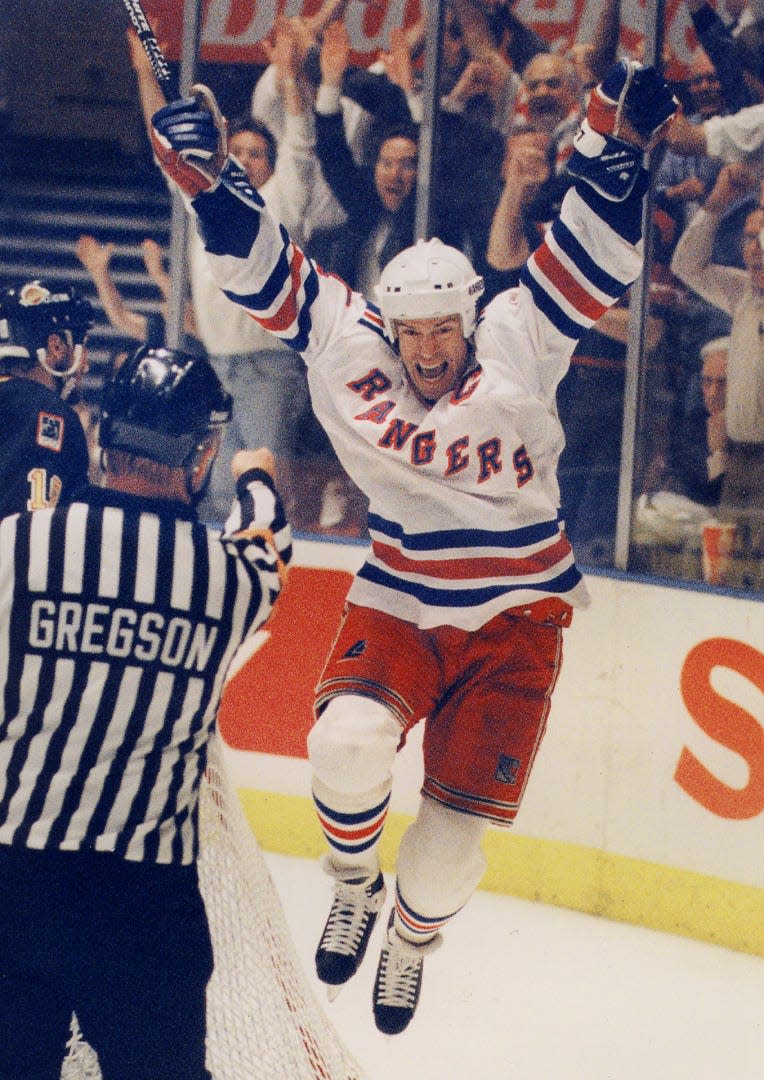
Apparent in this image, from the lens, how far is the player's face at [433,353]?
2352 millimetres

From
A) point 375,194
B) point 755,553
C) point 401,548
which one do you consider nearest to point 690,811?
point 755,553

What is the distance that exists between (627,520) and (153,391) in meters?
1.51

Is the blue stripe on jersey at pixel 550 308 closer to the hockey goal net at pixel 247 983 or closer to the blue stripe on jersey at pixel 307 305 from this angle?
the blue stripe on jersey at pixel 307 305

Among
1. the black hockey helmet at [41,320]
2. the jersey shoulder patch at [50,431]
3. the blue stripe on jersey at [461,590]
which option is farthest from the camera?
the black hockey helmet at [41,320]

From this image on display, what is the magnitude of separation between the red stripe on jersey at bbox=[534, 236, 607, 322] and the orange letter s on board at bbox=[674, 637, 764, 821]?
1.32 m

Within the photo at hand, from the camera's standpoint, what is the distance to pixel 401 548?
244 centimetres

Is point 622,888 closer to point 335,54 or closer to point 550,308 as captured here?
point 550,308

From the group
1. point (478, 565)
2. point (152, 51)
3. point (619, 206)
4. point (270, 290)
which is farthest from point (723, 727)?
point (152, 51)

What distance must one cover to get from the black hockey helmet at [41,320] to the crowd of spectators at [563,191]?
1.83 ft

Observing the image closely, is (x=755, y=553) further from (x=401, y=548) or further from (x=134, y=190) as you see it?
(x=134, y=190)

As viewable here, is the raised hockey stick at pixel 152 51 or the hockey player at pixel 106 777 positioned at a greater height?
the raised hockey stick at pixel 152 51

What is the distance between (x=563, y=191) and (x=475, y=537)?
123cm

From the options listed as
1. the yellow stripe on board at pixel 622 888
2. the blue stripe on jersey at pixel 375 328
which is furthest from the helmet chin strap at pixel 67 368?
the yellow stripe on board at pixel 622 888

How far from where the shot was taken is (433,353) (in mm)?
2359
